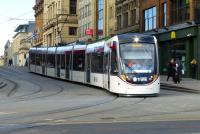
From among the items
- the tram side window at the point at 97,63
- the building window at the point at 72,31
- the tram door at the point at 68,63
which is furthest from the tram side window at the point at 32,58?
the building window at the point at 72,31

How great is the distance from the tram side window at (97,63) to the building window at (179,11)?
1366 centimetres

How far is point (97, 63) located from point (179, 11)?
16609mm

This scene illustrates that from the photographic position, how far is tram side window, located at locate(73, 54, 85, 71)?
40.5m

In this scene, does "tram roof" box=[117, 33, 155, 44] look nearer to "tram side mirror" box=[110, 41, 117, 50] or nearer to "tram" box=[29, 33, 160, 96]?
"tram" box=[29, 33, 160, 96]

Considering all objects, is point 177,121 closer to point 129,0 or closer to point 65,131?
point 65,131

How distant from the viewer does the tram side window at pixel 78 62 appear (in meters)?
40.5

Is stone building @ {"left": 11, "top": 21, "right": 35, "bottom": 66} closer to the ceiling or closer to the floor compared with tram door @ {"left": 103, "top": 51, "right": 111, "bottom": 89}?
closer to the ceiling

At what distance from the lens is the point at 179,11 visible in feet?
162

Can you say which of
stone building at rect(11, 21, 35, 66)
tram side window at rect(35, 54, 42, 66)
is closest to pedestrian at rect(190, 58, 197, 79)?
tram side window at rect(35, 54, 42, 66)

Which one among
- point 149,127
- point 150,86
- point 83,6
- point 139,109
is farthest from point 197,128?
point 83,6

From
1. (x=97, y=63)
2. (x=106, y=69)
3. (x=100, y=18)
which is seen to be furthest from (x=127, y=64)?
(x=100, y=18)

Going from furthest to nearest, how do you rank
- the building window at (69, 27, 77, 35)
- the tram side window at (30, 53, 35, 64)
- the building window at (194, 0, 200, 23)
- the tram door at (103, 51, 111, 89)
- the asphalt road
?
the building window at (69, 27, 77, 35) → the tram side window at (30, 53, 35, 64) → the building window at (194, 0, 200, 23) → the tram door at (103, 51, 111, 89) → the asphalt road

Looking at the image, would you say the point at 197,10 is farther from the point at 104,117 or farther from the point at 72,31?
the point at 72,31

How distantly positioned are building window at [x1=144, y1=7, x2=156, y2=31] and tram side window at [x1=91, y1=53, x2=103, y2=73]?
20.2 metres
